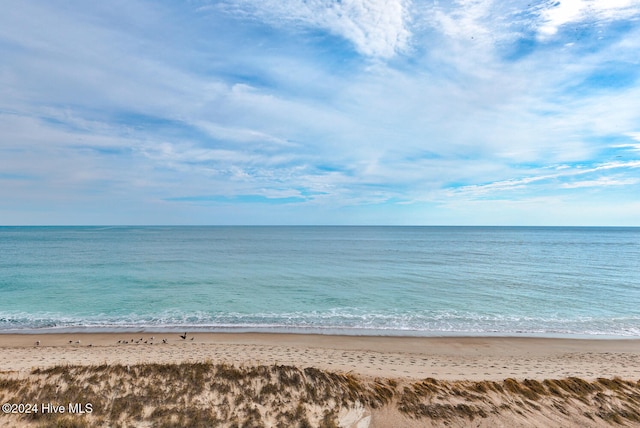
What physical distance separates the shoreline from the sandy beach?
5.6 inches

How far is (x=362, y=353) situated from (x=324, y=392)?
18.7 feet

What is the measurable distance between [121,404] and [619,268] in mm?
52473

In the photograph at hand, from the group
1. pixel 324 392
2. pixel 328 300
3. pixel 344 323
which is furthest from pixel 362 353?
pixel 328 300

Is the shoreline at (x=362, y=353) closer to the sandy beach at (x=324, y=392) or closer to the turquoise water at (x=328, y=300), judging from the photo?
the sandy beach at (x=324, y=392)

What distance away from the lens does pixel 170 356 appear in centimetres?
1352

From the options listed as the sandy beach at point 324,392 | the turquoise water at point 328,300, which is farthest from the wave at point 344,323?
the sandy beach at point 324,392

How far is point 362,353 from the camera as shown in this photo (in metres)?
14.7

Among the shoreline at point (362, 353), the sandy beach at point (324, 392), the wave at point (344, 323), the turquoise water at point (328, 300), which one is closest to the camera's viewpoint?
the sandy beach at point (324, 392)

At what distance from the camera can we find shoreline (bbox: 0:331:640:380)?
1229cm

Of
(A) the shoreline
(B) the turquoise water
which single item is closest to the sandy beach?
(A) the shoreline

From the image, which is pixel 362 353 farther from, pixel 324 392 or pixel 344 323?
pixel 324 392

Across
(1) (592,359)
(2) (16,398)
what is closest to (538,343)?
(1) (592,359)

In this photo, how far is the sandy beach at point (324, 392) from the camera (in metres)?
8.34

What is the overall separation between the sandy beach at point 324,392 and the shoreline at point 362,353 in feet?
0.47
